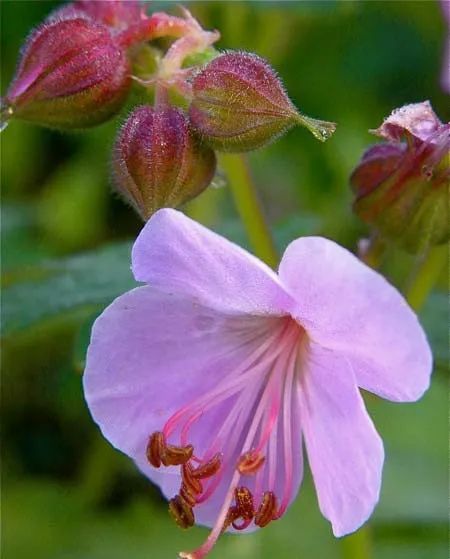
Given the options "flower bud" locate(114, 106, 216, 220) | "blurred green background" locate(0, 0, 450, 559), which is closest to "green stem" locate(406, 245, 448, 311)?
"blurred green background" locate(0, 0, 450, 559)

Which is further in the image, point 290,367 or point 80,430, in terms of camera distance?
point 80,430

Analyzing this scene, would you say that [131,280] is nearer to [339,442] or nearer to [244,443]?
[244,443]

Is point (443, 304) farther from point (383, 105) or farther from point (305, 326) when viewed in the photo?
point (383, 105)

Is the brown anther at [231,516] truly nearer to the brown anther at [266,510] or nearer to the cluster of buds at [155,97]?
the brown anther at [266,510]

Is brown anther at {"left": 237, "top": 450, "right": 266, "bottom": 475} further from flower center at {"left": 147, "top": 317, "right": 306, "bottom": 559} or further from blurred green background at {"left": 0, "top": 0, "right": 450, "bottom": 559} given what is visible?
blurred green background at {"left": 0, "top": 0, "right": 450, "bottom": 559}

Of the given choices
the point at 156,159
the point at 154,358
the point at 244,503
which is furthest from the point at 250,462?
the point at 156,159

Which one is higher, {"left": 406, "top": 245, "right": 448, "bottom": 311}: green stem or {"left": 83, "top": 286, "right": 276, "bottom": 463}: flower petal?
{"left": 83, "top": 286, "right": 276, "bottom": 463}: flower petal

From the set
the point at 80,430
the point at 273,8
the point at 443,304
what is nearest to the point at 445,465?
the point at 443,304
